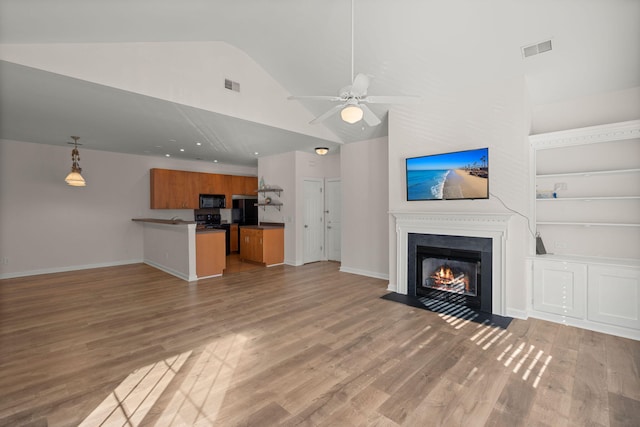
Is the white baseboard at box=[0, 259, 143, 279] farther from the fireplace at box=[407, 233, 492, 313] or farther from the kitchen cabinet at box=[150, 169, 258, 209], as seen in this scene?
the fireplace at box=[407, 233, 492, 313]

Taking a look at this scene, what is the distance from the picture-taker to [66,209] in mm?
6438

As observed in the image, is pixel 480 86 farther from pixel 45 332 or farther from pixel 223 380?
pixel 45 332

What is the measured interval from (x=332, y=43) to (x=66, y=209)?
6.65 meters

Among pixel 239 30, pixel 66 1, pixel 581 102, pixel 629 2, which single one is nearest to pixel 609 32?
pixel 629 2

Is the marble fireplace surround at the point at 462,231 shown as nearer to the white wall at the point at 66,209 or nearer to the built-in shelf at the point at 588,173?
the built-in shelf at the point at 588,173

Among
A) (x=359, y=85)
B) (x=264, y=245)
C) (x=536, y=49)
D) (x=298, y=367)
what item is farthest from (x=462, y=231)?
(x=264, y=245)

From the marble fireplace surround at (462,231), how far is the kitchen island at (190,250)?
11.1ft

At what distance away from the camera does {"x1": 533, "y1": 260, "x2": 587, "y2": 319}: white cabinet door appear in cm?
330

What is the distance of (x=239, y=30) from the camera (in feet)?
12.9

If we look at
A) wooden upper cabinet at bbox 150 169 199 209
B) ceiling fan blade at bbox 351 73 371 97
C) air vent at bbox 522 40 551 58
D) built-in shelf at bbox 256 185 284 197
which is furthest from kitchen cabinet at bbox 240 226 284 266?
air vent at bbox 522 40 551 58

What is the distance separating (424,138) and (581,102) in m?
1.89

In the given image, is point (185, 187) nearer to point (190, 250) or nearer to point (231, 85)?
point (190, 250)

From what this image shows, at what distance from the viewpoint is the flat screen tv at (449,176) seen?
3799 millimetres

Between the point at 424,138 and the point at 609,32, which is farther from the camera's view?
the point at 424,138
